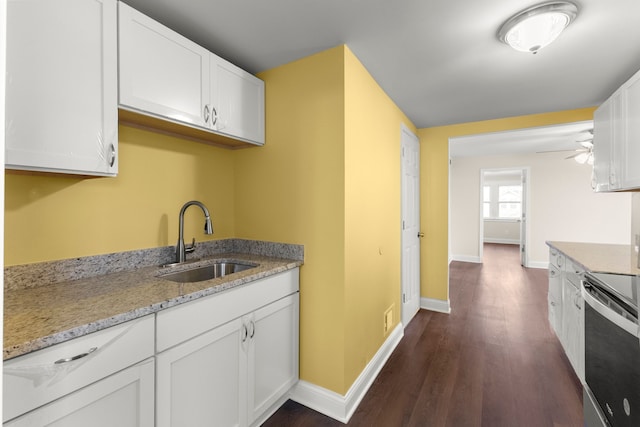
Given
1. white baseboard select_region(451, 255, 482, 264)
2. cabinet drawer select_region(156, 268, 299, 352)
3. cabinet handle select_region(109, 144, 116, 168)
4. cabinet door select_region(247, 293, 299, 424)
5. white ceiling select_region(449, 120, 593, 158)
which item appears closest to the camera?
cabinet drawer select_region(156, 268, 299, 352)

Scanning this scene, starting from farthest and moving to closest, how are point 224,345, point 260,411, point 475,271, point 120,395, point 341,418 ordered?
1. point 475,271
2. point 341,418
3. point 260,411
4. point 224,345
5. point 120,395

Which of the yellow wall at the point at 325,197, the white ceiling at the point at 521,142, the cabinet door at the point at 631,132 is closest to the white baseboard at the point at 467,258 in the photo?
the white ceiling at the point at 521,142

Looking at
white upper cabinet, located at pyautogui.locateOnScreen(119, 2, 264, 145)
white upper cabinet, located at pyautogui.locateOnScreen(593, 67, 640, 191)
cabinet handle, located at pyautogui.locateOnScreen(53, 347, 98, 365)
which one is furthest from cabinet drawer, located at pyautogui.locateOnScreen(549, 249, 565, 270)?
cabinet handle, located at pyautogui.locateOnScreen(53, 347, 98, 365)

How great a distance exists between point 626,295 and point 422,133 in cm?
295

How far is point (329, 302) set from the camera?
1890 millimetres

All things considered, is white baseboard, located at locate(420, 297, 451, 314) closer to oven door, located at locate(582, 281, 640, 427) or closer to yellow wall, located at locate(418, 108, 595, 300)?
yellow wall, located at locate(418, 108, 595, 300)

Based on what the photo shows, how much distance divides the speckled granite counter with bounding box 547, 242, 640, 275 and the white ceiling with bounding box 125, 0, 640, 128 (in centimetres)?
137

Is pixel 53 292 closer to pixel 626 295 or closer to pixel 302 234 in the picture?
pixel 302 234

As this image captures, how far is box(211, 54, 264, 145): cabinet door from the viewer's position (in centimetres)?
182

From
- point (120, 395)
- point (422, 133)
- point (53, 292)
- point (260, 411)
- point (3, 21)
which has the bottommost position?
point (260, 411)

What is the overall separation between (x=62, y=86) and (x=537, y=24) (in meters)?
2.27

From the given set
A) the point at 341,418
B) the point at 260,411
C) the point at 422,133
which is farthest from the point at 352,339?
the point at 422,133

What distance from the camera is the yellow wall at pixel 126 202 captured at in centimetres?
136

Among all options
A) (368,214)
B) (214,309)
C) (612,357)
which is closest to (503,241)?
(368,214)
